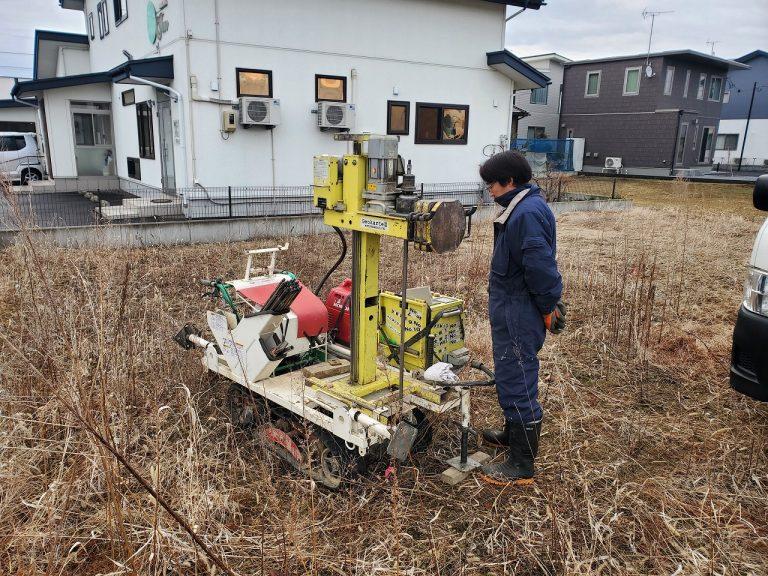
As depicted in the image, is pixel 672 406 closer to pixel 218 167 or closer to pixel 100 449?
pixel 100 449

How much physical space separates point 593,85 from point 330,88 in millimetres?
21054

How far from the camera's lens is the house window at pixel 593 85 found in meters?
28.4

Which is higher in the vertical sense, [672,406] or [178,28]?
[178,28]

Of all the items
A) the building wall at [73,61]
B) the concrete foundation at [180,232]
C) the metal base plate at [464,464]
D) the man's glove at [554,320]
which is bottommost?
the metal base plate at [464,464]

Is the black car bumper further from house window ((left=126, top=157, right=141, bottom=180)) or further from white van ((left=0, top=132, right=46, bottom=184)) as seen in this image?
white van ((left=0, top=132, right=46, bottom=184))

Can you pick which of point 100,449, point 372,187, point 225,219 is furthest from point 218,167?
point 100,449

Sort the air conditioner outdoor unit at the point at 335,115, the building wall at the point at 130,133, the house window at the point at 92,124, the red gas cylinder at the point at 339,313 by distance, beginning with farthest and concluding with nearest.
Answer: the house window at the point at 92,124, the building wall at the point at 130,133, the air conditioner outdoor unit at the point at 335,115, the red gas cylinder at the point at 339,313

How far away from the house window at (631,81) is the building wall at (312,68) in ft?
50.2

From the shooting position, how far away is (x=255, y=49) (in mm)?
11172

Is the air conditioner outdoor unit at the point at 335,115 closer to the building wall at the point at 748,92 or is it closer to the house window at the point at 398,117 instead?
the house window at the point at 398,117

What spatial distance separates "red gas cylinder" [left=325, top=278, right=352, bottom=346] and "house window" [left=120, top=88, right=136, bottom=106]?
11.6 m

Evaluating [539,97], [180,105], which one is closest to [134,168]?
[180,105]

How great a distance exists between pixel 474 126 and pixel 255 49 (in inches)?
231

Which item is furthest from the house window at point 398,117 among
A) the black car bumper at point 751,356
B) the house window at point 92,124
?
the black car bumper at point 751,356
